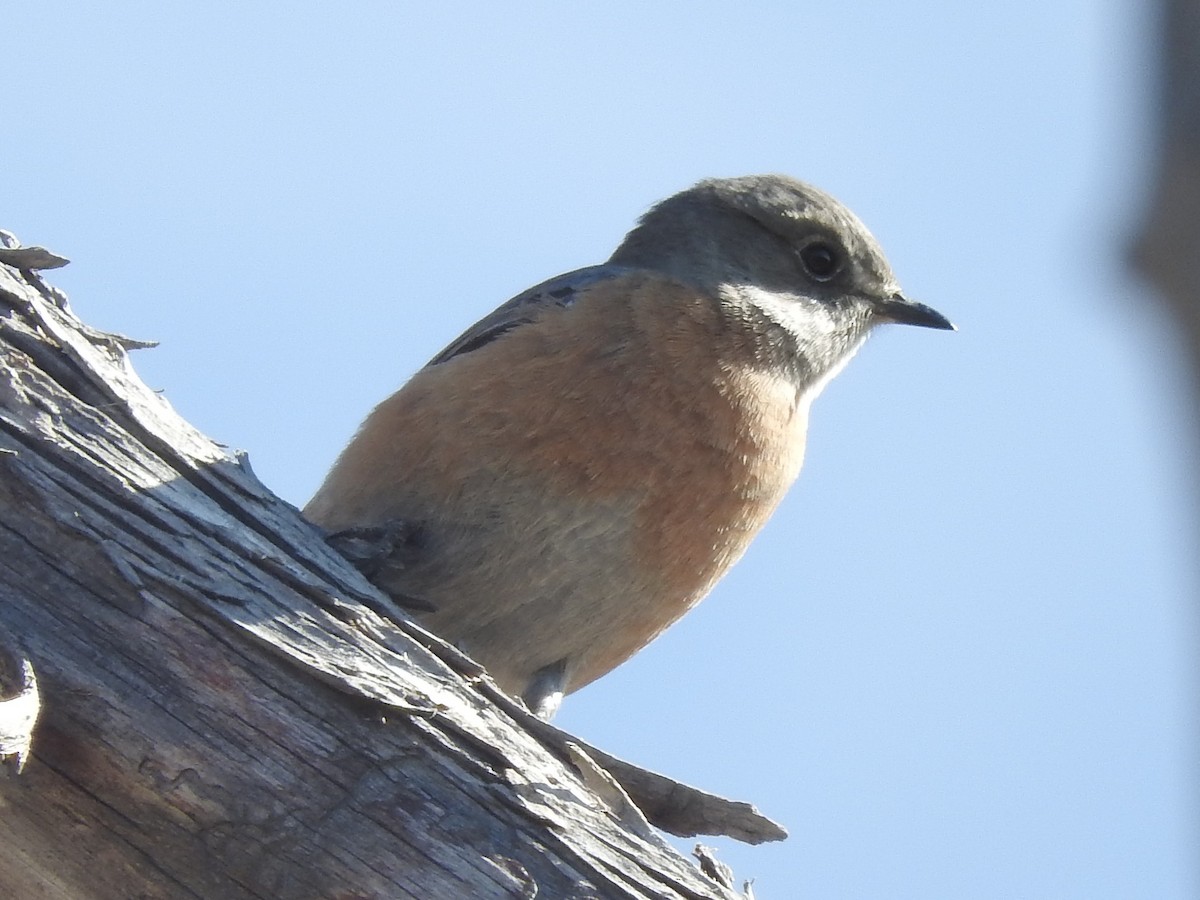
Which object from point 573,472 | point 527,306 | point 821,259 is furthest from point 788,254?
point 573,472

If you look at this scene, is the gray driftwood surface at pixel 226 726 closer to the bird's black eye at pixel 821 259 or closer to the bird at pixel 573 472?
the bird at pixel 573 472

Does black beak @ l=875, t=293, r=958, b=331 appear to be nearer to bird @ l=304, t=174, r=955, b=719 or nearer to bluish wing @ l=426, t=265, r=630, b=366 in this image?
bird @ l=304, t=174, r=955, b=719

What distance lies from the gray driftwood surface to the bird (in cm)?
106

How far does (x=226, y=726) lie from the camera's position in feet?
10.9

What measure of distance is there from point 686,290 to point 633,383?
0.70 metres

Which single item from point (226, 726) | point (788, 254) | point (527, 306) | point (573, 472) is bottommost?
point (226, 726)

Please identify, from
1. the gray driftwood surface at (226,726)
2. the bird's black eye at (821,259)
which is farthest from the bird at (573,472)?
the gray driftwood surface at (226,726)

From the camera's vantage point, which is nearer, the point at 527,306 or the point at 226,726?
the point at 226,726

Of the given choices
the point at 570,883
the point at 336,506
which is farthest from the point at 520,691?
the point at 570,883

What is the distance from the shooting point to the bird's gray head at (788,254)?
20.1ft

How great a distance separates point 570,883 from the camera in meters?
3.30

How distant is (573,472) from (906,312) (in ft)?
7.38

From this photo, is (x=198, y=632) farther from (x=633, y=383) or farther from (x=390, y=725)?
(x=633, y=383)

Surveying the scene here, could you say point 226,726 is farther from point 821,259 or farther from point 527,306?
point 821,259
